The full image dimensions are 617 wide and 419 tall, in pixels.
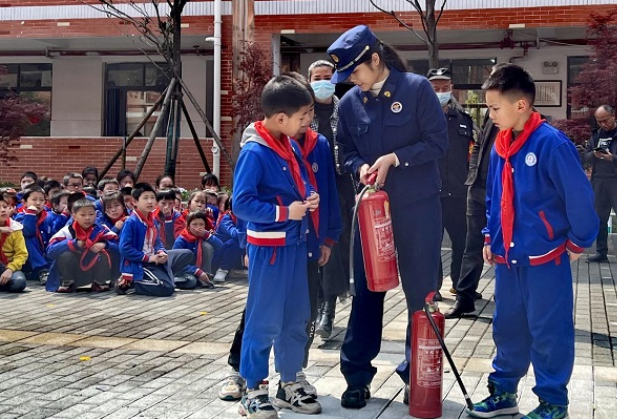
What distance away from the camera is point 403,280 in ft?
16.1

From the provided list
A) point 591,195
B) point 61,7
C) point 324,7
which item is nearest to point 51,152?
point 61,7

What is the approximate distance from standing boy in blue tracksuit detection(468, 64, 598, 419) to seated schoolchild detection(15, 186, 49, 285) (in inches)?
264

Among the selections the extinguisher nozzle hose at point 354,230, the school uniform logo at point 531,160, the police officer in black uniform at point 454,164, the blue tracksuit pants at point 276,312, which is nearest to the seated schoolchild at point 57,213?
the police officer in black uniform at point 454,164

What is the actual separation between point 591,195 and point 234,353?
84.1 inches

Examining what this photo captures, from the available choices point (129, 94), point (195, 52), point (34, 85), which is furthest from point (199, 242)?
point (34, 85)

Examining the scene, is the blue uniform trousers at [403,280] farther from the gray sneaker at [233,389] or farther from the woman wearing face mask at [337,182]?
the woman wearing face mask at [337,182]

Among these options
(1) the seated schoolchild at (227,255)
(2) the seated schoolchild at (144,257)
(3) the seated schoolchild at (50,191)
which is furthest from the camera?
(3) the seated schoolchild at (50,191)

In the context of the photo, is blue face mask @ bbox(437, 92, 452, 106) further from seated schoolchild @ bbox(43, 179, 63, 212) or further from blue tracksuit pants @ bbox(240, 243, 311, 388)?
seated schoolchild @ bbox(43, 179, 63, 212)

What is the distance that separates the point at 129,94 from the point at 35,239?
11.5 meters

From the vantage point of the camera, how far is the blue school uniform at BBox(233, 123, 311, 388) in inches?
180

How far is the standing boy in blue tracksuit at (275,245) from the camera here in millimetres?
4574

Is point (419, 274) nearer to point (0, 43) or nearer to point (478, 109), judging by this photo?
point (478, 109)

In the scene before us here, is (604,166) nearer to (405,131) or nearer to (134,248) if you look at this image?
(134,248)

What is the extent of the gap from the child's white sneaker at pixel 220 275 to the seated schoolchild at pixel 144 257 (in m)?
0.60
